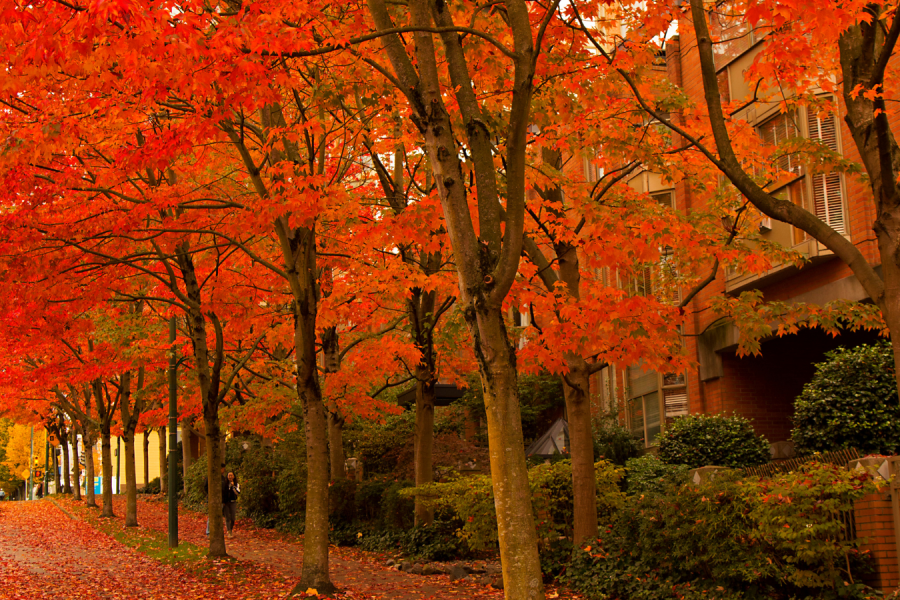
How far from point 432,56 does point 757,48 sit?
12.7 metres

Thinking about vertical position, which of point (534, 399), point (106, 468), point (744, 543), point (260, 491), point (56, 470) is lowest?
point (56, 470)

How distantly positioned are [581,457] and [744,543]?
3.19 m

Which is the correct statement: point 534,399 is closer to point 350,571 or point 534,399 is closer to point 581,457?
→ point 350,571

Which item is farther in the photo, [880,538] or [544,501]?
[544,501]

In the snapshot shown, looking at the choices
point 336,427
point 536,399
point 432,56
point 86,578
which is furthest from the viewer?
point 536,399

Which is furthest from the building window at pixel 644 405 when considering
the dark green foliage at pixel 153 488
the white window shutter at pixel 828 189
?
the dark green foliage at pixel 153 488

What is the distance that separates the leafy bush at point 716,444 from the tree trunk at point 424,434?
199 inches

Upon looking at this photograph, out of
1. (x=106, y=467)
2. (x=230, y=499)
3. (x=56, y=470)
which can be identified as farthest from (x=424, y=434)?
(x=56, y=470)

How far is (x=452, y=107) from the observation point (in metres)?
10.1

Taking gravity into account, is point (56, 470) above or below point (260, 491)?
below

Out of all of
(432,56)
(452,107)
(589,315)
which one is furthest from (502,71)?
(589,315)

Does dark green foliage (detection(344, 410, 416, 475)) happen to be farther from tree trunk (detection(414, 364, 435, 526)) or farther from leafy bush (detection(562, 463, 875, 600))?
leafy bush (detection(562, 463, 875, 600))

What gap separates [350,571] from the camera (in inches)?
582

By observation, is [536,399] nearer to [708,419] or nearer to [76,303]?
[708,419]
